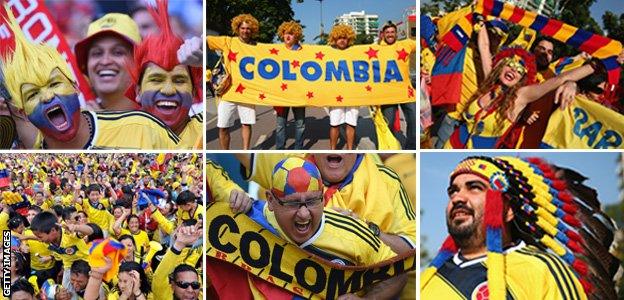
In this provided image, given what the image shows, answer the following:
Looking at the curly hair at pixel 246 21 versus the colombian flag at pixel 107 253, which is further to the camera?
the colombian flag at pixel 107 253

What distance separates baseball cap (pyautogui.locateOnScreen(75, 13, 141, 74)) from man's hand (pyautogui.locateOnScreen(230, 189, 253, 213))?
0.96 meters

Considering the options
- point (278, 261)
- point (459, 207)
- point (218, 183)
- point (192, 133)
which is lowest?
point (278, 261)

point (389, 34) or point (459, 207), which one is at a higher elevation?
point (389, 34)

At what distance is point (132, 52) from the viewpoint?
14.5 feet

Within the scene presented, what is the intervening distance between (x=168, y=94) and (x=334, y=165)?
956mm

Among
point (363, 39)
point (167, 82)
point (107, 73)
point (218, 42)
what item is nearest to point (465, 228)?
point (363, 39)

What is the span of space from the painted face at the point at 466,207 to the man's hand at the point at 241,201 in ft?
3.47

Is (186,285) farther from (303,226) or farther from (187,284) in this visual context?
(303,226)

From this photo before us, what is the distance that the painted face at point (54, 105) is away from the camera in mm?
4430

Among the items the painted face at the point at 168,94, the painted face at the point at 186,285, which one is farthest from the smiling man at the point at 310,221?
the painted face at the point at 168,94

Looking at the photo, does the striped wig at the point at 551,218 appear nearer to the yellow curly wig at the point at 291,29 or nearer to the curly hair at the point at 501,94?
the curly hair at the point at 501,94

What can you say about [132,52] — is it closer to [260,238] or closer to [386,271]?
[260,238]

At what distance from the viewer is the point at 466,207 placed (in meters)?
4.42

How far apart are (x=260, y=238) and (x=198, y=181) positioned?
0.45 metres
